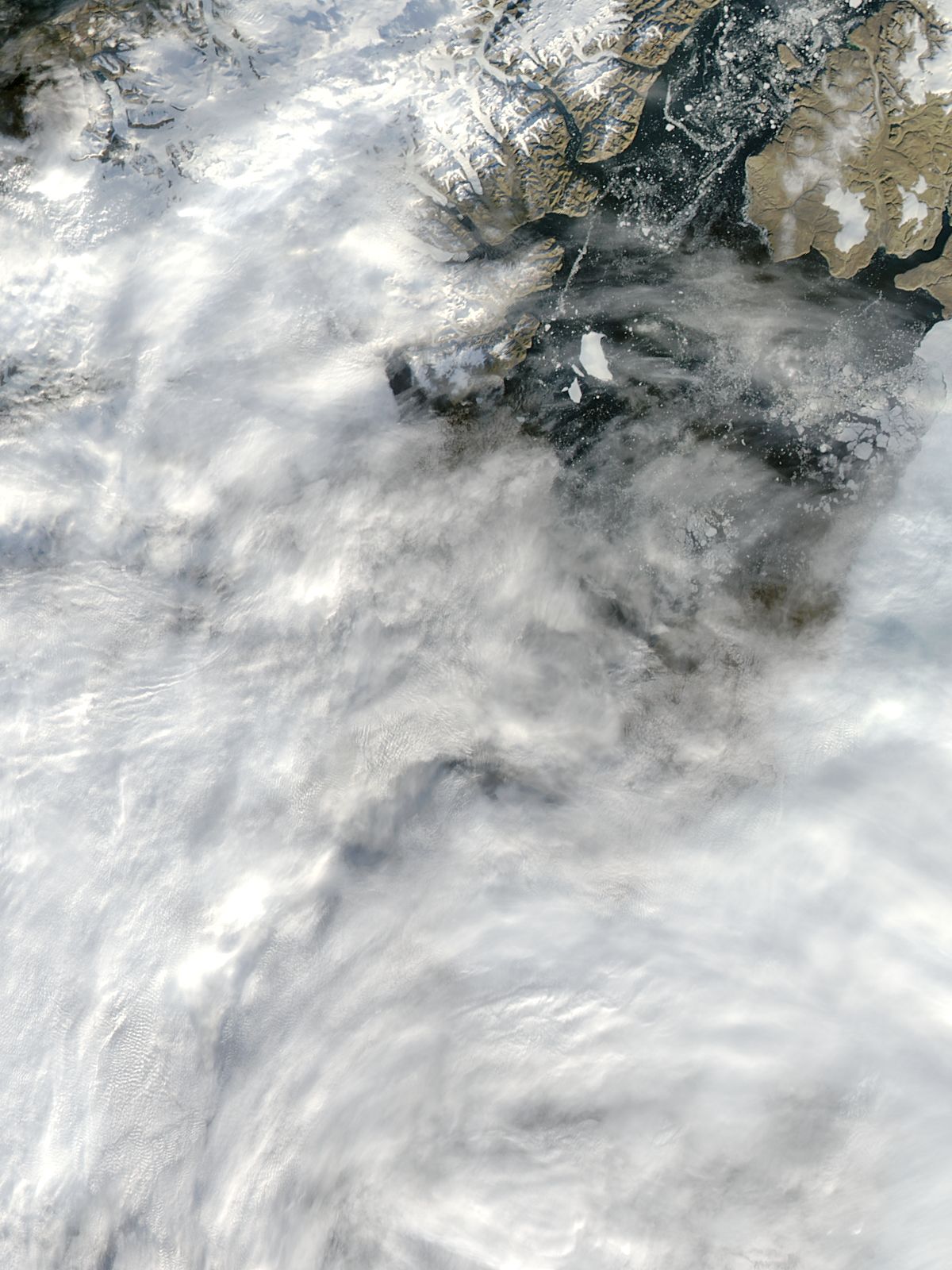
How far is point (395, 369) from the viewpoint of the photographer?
3848 mm

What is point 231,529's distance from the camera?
3.79 m

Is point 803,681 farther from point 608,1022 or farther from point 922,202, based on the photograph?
point 922,202

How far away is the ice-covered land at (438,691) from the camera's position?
3.37m

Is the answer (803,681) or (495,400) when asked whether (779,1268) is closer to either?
(803,681)

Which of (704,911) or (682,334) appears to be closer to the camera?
(704,911)

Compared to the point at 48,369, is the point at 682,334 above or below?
below

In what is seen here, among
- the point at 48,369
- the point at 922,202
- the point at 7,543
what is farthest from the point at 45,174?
the point at 922,202

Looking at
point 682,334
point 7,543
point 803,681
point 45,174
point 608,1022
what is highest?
point 45,174

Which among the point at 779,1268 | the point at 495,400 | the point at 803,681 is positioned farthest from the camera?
the point at 495,400

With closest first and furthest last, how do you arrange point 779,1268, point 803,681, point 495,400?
point 779,1268 < point 803,681 < point 495,400

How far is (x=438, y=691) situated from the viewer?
144 inches

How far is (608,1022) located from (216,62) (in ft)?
18.2

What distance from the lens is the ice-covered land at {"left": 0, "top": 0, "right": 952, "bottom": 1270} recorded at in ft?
11.1

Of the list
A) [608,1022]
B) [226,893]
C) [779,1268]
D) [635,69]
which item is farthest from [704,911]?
[635,69]
